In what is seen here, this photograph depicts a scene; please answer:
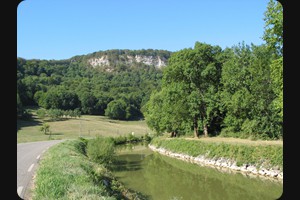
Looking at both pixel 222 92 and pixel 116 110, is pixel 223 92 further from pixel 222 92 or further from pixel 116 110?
pixel 116 110

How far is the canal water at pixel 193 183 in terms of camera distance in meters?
17.6

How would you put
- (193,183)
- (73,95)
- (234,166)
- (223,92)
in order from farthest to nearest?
(73,95), (223,92), (234,166), (193,183)

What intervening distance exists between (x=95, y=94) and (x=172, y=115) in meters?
67.0

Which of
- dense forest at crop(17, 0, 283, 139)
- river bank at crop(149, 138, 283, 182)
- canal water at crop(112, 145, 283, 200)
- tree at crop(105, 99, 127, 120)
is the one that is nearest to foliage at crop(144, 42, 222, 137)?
dense forest at crop(17, 0, 283, 139)

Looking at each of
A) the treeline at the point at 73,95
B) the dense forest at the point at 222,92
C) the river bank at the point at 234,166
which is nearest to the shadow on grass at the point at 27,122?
the treeline at the point at 73,95

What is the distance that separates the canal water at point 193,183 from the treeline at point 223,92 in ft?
26.0

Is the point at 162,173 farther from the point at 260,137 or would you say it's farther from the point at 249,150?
the point at 260,137

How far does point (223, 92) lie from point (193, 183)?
48.6 ft

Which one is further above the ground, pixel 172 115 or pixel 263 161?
pixel 172 115

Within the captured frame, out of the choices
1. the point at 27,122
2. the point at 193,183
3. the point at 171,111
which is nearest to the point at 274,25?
the point at 193,183

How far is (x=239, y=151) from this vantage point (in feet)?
81.8

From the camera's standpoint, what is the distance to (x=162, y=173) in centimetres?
2605

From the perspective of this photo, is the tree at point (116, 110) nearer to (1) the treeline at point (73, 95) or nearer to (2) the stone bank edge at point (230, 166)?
(1) the treeline at point (73, 95)
